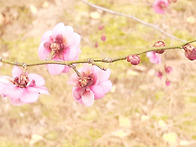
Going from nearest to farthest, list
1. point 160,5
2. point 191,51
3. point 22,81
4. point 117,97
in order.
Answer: point 191,51 → point 22,81 → point 160,5 → point 117,97

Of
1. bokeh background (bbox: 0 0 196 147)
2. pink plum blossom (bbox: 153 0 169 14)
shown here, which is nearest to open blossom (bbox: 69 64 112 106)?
pink plum blossom (bbox: 153 0 169 14)

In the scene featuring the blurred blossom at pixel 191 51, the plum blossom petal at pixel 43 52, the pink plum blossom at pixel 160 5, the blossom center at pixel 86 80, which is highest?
the pink plum blossom at pixel 160 5

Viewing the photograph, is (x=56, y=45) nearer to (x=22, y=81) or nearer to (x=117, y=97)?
(x=22, y=81)

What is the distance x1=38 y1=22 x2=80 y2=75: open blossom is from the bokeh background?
34.9 inches

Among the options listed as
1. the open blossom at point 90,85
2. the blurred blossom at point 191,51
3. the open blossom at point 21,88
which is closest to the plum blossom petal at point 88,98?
the open blossom at point 90,85

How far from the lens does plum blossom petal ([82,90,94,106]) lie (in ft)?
2.32

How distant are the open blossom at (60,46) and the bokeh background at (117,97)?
89cm

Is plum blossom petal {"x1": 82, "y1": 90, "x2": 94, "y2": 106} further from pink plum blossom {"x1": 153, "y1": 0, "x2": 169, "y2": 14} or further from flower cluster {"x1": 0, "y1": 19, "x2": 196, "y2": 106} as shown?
pink plum blossom {"x1": 153, "y1": 0, "x2": 169, "y2": 14}

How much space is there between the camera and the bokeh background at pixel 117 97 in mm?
1581

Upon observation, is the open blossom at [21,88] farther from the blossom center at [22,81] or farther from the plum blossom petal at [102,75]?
the plum blossom petal at [102,75]

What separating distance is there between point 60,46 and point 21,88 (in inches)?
6.9

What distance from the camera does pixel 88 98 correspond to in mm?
711

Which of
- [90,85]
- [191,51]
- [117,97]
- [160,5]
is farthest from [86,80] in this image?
[117,97]

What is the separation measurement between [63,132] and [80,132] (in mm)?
106
